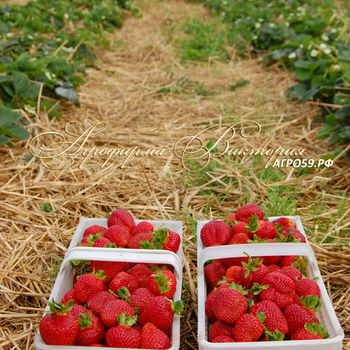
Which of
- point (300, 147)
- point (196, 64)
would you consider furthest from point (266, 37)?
point (300, 147)

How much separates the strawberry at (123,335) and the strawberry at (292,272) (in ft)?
1.90

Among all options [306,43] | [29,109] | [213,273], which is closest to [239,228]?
Result: [213,273]

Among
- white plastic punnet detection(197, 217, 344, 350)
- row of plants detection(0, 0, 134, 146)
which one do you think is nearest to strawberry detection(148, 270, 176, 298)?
white plastic punnet detection(197, 217, 344, 350)

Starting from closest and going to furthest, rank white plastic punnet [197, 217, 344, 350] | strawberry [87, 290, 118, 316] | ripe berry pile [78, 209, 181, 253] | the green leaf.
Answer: white plastic punnet [197, 217, 344, 350]
strawberry [87, 290, 118, 316]
ripe berry pile [78, 209, 181, 253]
the green leaf

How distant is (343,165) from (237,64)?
2.38 m

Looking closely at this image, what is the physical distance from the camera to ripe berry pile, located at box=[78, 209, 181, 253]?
1.67 metres

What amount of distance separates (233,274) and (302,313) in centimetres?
29

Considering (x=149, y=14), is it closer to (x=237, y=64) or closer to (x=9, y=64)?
(x=237, y=64)

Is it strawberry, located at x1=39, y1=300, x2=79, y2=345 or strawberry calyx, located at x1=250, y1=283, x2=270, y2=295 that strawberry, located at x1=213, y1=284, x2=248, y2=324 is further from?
strawberry, located at x1=39, y1=300, x2=79, y2=345

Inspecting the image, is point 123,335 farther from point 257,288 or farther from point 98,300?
point 257,288

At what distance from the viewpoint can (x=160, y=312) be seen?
54.4 inches

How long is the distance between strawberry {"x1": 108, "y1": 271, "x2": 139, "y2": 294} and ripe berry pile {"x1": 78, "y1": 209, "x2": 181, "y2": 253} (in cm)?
14

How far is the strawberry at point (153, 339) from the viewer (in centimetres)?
134

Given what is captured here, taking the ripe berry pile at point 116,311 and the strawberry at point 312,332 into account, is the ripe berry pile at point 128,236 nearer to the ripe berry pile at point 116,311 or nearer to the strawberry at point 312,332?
the ripe berry pile at point 116,311
